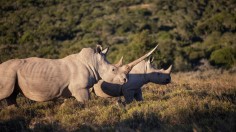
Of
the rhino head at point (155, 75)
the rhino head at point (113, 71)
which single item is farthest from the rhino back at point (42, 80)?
the rhino head at point (155, 75)

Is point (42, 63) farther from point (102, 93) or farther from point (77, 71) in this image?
point (102, 93)

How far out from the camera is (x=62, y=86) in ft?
23.2

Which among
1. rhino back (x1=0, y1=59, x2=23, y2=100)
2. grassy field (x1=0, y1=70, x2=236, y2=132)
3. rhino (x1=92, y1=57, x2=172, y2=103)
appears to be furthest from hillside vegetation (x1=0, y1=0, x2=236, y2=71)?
rhino back (x1=0, y1=59, x2=23, y2=100)

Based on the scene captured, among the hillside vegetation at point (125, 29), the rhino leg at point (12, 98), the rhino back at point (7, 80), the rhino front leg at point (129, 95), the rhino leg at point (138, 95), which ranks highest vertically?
the rhino back at point (7, 80)

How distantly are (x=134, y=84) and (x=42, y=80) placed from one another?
238 centimetres

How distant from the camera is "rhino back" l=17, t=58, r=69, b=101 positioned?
275 inches

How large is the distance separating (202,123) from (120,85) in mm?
3187

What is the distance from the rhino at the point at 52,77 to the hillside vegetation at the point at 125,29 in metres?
12.6

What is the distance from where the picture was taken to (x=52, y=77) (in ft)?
23.1

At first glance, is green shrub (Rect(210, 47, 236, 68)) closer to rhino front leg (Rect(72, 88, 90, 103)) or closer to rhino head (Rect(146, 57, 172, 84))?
rhino head (Rect(146, 57, 172, 84))

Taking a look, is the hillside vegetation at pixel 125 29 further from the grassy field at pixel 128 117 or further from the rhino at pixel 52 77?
the grassy field at pixel 128 117

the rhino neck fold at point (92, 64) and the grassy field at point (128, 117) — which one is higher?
the rhino neck fold at point (92, 64)

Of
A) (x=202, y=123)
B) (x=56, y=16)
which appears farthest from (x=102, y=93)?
(x=56, y=16)

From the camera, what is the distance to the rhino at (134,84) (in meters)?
8.13
